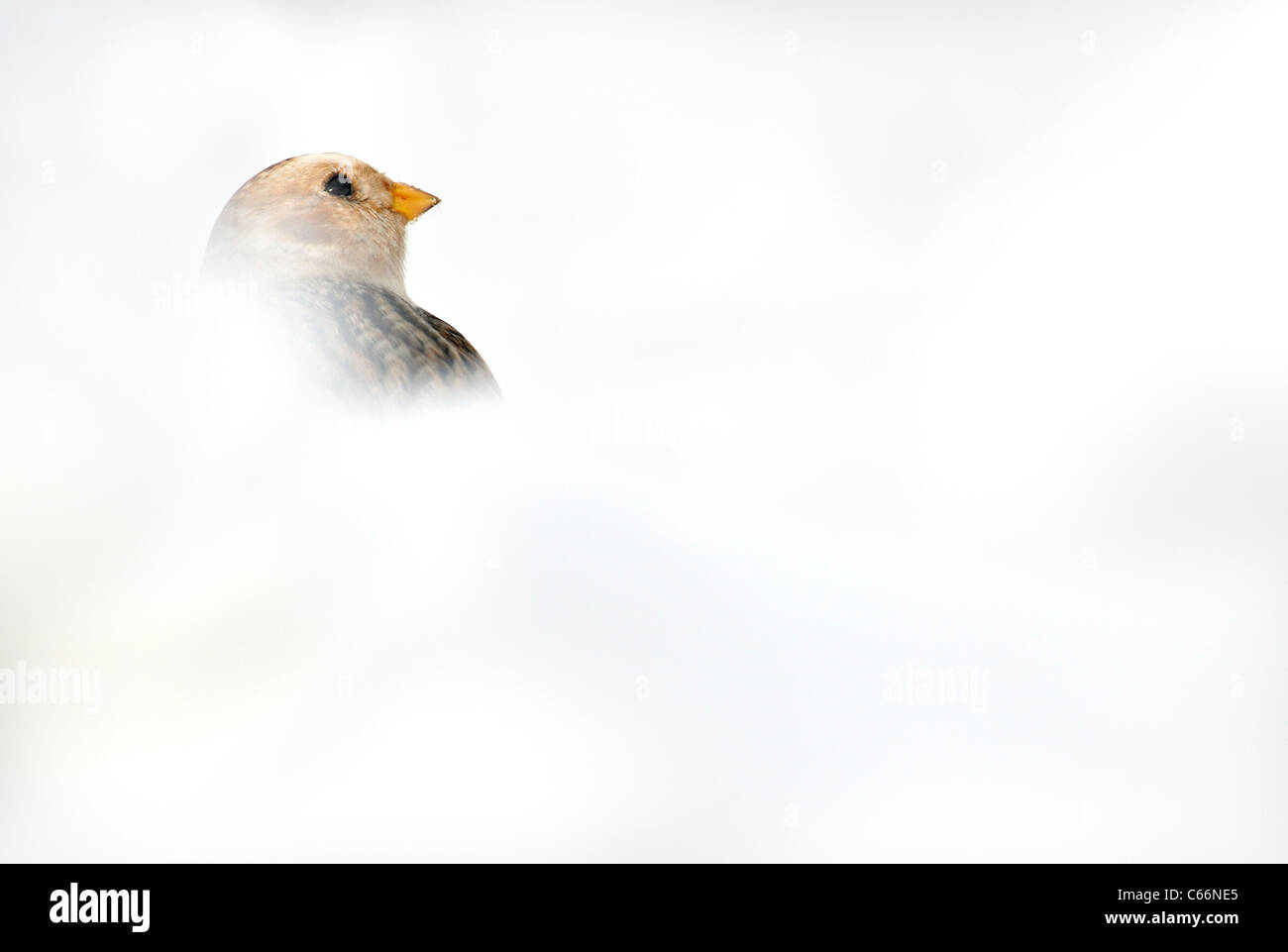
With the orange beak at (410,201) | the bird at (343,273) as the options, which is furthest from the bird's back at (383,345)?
the orange beak at (410,201)

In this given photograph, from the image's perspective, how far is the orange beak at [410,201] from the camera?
252 centimetres

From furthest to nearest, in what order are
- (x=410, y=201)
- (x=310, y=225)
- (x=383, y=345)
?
(x=410, y=201)
(x=310, y=225)
(x=383, y=345)

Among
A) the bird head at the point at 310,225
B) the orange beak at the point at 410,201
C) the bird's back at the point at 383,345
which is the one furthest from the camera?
the orange beak at the point at 410,201

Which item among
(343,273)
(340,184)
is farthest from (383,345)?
(340,184)

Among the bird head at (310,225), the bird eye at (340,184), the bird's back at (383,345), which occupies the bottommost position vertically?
the bird's back at (383,345)

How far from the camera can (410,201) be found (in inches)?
99.5

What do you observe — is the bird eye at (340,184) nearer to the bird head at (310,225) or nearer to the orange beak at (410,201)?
the bird head at (310,225)

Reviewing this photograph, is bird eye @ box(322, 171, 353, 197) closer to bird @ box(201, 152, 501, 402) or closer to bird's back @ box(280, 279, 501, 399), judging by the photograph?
bird @ box(201, 152, 501, 402)

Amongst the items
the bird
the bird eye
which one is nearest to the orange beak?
the bird

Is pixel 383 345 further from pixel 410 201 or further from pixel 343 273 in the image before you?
pixel 410 201

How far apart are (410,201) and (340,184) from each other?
16 cm

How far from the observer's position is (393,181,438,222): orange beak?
8.28 ft
